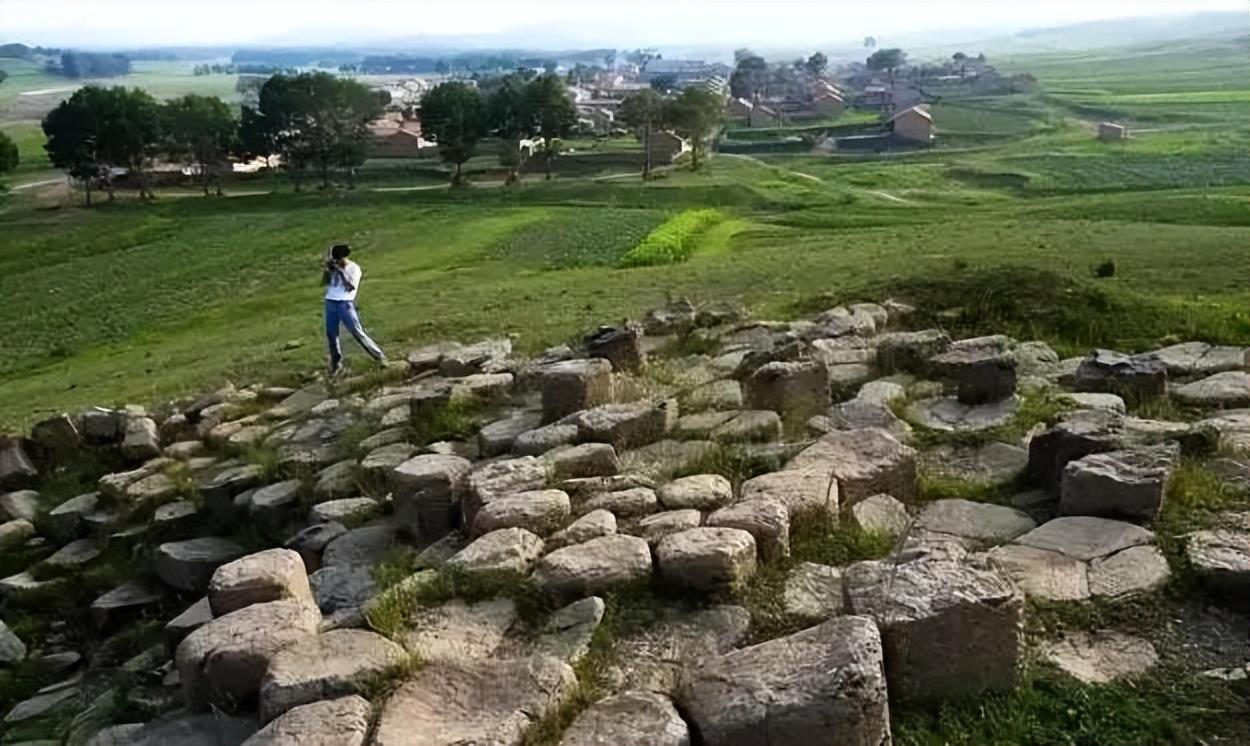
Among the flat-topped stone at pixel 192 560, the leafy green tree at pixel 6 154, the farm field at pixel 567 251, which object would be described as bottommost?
the farm field at pixel 567 251

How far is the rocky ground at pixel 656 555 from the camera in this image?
5.29 metres

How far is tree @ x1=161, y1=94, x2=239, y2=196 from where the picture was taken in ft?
227

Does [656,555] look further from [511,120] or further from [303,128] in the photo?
[303,128]

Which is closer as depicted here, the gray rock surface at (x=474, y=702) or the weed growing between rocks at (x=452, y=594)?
the gray rock surface at (x=474, y=702)

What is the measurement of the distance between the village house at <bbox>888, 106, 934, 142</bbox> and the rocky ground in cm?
8399

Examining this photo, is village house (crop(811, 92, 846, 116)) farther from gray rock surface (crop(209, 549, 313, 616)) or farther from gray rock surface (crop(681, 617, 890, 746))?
gray rock surface (crop(681, 617, 890, 746))

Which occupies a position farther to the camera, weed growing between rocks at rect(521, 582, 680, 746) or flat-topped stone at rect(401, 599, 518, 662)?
flat-topped stone at rect(401, 599, 518, 662)

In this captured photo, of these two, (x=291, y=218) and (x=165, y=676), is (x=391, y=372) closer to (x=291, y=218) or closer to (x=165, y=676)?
(x=165, y=676)

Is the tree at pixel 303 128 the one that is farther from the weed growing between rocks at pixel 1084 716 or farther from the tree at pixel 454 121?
the weed growing between rocks at pixel 1084 716

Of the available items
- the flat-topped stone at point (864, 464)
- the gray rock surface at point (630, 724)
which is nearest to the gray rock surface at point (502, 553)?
the gray rock surface at point (630, 724)

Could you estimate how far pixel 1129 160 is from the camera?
6881 centimetres

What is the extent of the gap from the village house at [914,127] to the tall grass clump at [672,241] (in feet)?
168

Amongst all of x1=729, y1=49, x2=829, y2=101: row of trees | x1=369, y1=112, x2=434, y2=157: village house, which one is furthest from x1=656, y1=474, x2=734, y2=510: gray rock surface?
x1=729, y1=49, x2=829, y2=101: row of trees

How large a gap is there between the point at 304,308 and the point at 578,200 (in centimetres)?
3068
